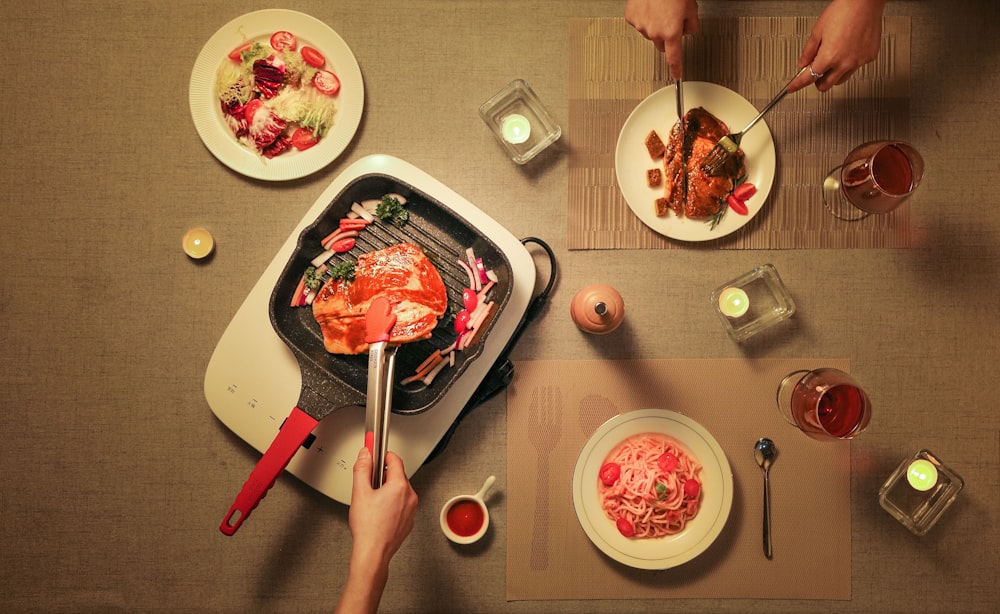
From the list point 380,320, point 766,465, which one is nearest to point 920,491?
point 766,465

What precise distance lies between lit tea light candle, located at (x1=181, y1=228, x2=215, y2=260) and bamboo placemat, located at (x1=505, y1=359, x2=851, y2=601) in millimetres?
984

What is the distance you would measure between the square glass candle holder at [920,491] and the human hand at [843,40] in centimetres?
109

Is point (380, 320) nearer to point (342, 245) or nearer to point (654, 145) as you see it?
point (342, 245)

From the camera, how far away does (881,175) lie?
168cm

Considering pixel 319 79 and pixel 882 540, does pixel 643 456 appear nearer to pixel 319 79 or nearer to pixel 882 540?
pixel 882 540

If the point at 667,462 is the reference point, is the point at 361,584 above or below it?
below

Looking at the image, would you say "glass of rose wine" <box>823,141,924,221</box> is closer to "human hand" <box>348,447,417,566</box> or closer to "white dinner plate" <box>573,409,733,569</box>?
"white dinner plate" <box>573,409,733,569</box>

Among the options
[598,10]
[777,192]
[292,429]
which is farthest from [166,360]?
[777,192]

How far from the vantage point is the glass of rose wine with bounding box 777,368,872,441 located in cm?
160

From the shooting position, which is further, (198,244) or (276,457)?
(198,244)

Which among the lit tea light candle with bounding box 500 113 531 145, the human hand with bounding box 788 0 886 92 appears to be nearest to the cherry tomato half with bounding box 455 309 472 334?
the lit tea light candle with bounding box 500 113 531 145

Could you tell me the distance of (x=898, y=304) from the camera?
185 cm

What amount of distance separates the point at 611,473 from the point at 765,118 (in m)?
1.12

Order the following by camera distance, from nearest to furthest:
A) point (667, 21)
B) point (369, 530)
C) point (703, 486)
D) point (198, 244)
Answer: point (369, 530) < point (667, 21) < point (703, 486) < point (198, 244)
